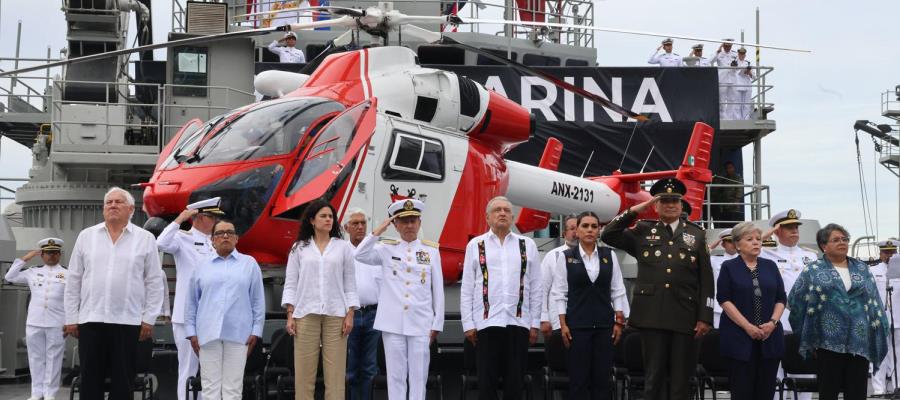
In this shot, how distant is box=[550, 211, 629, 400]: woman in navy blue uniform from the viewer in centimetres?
837

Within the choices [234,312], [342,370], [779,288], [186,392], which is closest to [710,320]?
[779,288]

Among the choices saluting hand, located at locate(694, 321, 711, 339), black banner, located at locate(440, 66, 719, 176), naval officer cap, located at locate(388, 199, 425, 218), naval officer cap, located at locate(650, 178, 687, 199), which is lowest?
saluting hand, located at locate(694, 321, 711, 339)

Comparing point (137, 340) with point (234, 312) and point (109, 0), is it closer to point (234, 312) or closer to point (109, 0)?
point (234, 312)

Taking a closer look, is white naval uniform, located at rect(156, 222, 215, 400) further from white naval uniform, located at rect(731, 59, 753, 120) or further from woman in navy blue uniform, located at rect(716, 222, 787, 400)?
white naval uniform, located at rect(731, 59, 753, 120)

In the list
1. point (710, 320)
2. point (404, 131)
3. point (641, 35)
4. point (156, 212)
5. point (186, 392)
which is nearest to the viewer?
point (710, 320)

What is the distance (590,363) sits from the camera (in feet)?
27.6

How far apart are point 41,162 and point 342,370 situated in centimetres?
1141

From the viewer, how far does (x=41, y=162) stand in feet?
58.3

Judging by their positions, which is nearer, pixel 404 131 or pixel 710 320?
pixel 710 320

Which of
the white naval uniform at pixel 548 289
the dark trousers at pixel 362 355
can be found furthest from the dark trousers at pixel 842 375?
the dark trousers at pixel 362 355

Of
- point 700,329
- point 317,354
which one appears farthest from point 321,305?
point 700,329

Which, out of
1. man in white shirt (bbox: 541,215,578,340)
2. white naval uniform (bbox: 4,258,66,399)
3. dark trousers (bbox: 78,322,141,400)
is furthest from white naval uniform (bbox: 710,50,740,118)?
dark trousers (bbox: 78,322,141,400)

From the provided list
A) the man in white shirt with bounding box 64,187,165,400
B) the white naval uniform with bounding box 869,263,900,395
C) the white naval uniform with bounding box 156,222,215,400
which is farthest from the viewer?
the white naval uniform with bounding box 869,263,900,395

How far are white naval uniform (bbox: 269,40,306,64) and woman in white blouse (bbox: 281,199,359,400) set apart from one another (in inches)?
416
